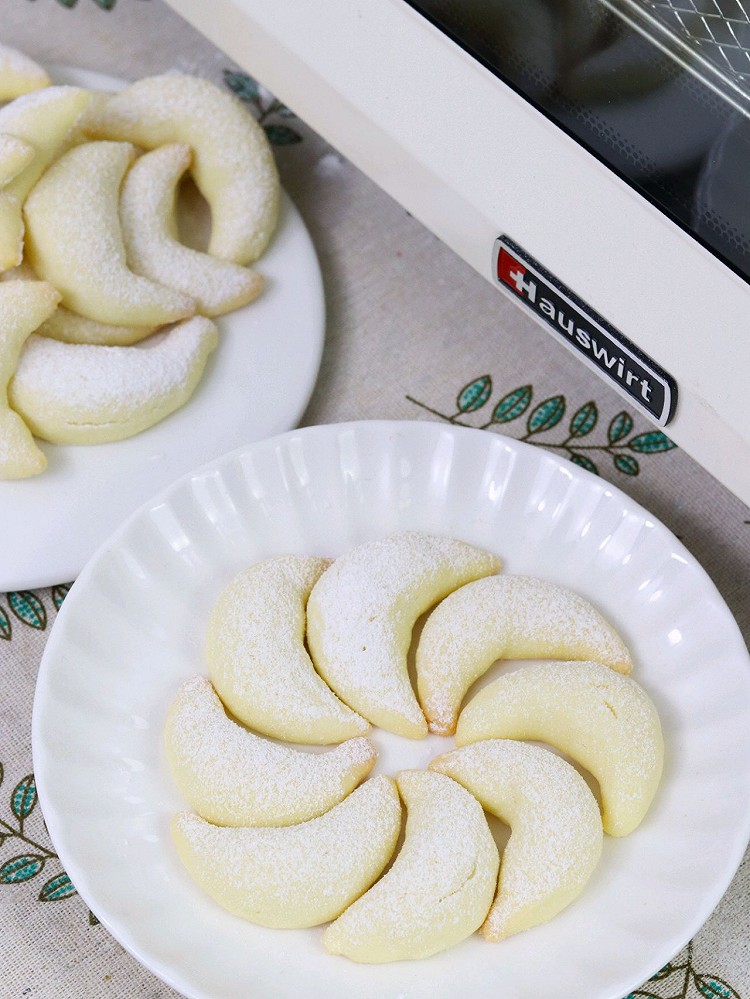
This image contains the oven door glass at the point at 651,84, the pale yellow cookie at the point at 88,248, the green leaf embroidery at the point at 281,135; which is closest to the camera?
the oven door glass at the point at 651,84

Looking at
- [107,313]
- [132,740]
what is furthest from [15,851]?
[107,313]

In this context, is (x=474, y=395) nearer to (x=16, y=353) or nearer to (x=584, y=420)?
(x=584, y=420)

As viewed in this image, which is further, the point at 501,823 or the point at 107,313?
the point at 107,313

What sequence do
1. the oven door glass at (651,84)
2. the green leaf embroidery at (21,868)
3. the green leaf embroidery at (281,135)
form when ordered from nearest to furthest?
the oven door glass at (651,84)
the green leaf embroidery at (21,868)
the green leaf embroidery at (281,135)

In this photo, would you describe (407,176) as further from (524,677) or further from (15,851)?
(15,851)

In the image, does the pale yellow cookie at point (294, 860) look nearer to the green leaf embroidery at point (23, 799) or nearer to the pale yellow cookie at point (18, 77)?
the green leaf embroidery at point (23, 799)

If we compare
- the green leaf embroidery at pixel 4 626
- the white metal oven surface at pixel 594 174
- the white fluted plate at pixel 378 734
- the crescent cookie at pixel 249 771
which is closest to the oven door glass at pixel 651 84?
the white metal oven surface at pixel 594 174

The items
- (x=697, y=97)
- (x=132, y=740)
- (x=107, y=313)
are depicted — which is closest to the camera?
(x=697, y=97)

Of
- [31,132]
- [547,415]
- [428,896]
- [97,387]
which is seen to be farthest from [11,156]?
[428,896]
